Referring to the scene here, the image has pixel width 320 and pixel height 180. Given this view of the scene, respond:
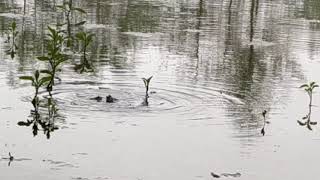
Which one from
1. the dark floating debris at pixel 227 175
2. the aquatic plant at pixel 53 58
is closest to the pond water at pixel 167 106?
the dark floating debris at pixel 227 175

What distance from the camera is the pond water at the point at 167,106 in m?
7.50

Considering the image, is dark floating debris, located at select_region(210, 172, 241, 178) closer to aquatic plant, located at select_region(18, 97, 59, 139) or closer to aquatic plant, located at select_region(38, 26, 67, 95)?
aquatic plant, located at select_region(18, 97, 59, 139)

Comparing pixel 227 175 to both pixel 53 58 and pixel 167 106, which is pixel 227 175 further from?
pixel 53 58

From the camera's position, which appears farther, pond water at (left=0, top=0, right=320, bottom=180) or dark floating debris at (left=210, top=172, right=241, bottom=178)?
pond water at (left=0, top=0, right=320, bottom=180)

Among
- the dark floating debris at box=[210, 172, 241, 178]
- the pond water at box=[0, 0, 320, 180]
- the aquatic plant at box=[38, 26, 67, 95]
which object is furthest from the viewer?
the aquatic plant at box=[38, 26, 67, 95]

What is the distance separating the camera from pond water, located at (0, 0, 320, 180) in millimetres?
7496

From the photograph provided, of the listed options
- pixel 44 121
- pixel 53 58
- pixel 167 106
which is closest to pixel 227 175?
pixel 44 121

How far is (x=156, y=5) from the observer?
25.8 metres

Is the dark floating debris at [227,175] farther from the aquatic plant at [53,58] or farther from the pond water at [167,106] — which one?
the aquatic plant at [53,58]

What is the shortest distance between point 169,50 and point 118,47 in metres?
1.22

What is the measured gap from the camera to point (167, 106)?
33.3 feet

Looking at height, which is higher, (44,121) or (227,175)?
(44,121)

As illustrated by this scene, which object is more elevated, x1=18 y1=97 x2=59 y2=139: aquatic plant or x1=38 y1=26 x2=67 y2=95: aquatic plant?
x1=38 y1=26 x2=67 y2=95: aquatic plant

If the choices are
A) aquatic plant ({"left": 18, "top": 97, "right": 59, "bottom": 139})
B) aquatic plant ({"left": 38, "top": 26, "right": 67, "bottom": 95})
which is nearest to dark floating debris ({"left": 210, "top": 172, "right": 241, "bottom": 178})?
aquatic plant ({"left": 18, "top": 97, "right": 59, "bottom": 139})
